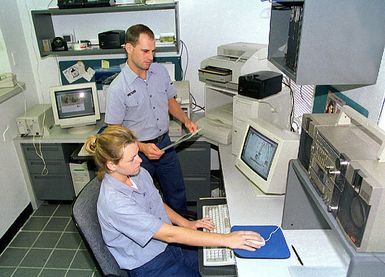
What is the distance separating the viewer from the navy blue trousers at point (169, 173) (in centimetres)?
259

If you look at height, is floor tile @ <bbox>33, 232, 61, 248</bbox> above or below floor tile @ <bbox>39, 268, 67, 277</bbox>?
below

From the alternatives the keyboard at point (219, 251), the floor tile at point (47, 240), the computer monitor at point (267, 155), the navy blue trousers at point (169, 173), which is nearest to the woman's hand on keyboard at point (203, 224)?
the keyboard at point (219, 251)

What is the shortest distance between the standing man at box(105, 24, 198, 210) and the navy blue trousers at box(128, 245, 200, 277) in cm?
82

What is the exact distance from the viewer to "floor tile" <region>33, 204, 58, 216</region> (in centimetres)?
316

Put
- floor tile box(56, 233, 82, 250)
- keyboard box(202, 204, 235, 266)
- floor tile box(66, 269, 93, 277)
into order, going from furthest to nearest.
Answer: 1. floor tile box(56, 233, 82, 250)
2. floor tile box(66, 269, 93, 277)
3. keyboard box(202, 204, 235, 266)

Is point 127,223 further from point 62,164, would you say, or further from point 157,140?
point 62,164

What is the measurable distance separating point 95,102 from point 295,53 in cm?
196

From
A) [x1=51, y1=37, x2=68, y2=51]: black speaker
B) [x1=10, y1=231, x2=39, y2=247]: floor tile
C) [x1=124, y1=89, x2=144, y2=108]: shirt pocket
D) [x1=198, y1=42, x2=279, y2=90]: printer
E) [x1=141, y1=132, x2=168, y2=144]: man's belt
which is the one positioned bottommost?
[x1=10, y1=231, x2=39, y2=247]: floor tile

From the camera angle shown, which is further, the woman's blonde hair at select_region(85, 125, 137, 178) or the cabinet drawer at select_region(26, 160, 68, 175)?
the cabinet drawer at select_region(26, 160, 68, 175)

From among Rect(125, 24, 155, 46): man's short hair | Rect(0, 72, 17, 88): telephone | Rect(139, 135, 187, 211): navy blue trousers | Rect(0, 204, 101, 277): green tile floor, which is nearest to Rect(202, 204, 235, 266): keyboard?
Rect(139, 135, 187, 211): navy blue trousers

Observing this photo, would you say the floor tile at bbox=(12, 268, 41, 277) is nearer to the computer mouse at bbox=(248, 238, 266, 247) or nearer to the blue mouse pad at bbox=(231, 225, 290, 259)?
the blue mouse pad at bbox=(231, 225, 290, 259)

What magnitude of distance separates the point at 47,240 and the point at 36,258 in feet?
0.69

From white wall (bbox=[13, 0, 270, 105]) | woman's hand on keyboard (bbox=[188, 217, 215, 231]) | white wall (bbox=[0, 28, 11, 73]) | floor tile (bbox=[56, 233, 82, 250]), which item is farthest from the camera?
white wall (bbox=[13, 0, 270, 105])

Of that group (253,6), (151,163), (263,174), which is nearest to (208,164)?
(151,163)
